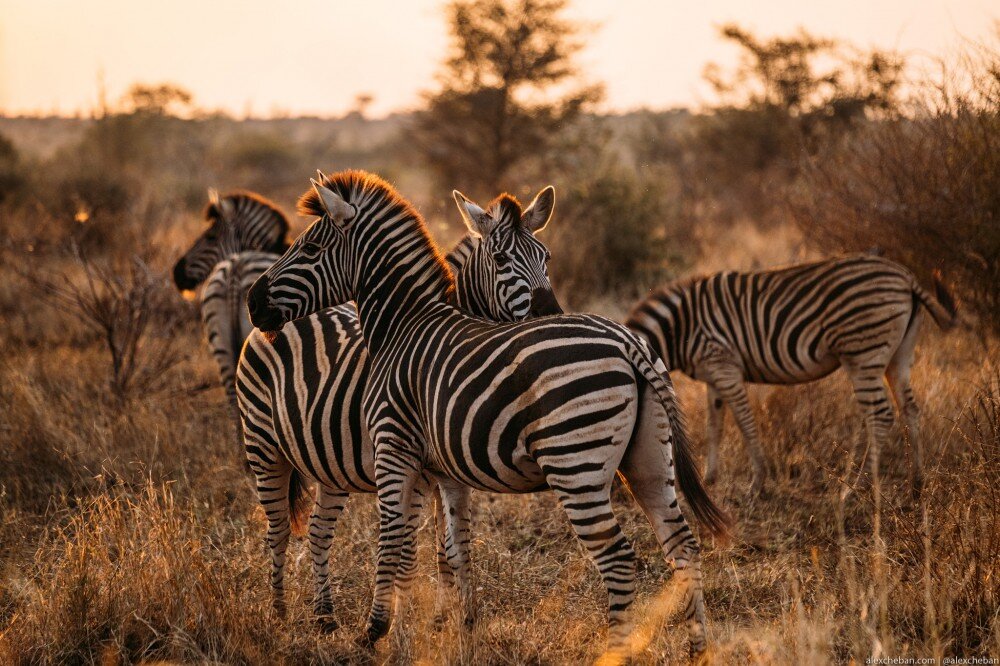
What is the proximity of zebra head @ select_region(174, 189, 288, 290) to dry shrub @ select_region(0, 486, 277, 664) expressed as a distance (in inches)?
192

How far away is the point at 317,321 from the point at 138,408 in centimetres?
341

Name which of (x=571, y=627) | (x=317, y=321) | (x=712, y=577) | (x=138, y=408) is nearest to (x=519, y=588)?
(x=571, y=627)

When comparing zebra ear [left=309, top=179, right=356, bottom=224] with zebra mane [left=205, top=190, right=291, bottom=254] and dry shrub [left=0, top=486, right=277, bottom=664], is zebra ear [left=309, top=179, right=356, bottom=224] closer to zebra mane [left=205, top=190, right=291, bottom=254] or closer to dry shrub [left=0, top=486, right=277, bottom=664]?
dry shrub [left=0, top=486, right=277, bottom=664]

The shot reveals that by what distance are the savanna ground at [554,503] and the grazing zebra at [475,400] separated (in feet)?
1.46

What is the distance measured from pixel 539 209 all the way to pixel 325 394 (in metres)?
2.05

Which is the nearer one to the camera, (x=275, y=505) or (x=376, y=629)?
(x=376, y=629)

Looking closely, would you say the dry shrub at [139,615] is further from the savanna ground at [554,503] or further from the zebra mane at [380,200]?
the zebra mane at [380,200]

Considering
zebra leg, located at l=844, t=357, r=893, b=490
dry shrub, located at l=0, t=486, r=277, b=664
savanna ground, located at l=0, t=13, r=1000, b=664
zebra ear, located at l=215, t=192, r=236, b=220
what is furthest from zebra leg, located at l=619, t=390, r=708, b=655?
zebra ear, located at l=215, t=192, r=236, b=220

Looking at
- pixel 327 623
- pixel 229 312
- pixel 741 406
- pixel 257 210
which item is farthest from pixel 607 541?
pixel 257 210

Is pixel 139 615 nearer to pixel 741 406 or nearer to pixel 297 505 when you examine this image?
pixel 297 505

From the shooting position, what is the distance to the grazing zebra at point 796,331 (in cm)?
635

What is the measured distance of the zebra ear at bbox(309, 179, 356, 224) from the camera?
418 cm

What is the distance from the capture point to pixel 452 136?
65.6 ft

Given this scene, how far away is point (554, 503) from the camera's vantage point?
607 cm
